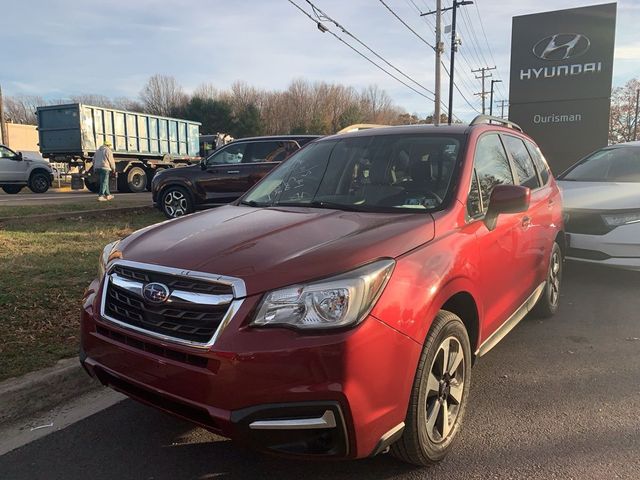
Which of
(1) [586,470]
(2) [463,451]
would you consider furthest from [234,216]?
(1) [586,470]

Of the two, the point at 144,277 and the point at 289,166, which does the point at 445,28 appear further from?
the point at 144,277

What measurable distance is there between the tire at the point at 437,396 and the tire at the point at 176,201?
886cm

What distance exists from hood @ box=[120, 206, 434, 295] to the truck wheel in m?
18.8

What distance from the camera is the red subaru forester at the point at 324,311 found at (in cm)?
207

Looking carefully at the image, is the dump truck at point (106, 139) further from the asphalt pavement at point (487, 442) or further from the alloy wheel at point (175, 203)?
the asphalt pavement at point (487, 442)

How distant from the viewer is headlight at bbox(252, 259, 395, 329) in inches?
82.9

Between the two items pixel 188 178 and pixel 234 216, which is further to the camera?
pixel 188 178

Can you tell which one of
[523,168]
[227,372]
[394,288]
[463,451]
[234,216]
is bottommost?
[463,451]

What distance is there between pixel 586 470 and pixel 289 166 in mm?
2776

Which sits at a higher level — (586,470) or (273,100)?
(273,100)

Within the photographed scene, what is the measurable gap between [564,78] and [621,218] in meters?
8.21

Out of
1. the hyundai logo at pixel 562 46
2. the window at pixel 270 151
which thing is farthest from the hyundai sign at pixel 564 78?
the window at pixel 270 151

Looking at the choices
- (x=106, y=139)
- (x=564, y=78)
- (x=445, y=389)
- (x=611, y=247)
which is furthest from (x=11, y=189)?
(x=445, y=389)

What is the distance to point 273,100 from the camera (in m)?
75.7
